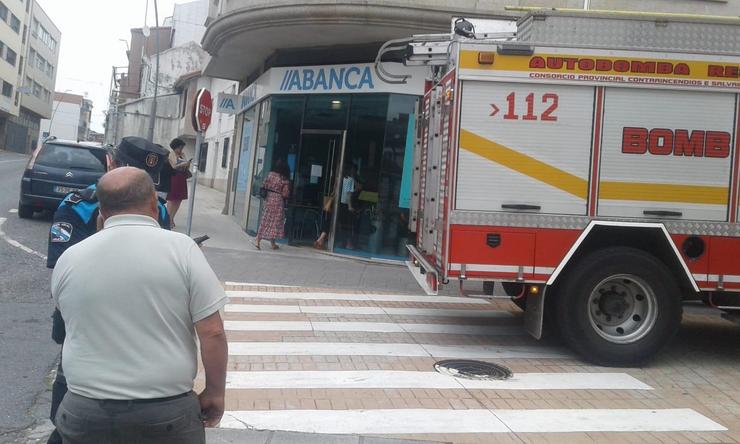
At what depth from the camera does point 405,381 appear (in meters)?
5.88

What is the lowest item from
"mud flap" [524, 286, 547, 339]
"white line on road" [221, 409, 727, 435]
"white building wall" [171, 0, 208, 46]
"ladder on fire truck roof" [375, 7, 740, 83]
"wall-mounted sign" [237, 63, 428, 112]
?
"white line on road" [221, 409, 727, 435]

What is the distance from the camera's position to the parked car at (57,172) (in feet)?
45.6

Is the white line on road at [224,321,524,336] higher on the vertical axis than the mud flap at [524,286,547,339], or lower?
lower

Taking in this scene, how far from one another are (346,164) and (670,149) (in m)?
8.14

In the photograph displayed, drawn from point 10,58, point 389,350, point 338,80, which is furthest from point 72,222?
point 10,58

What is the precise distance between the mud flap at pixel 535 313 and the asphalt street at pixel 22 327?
14.4 ft

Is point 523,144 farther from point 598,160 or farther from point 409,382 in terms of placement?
point 409,382

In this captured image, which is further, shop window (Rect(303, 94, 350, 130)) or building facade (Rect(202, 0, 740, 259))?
shop window (Rect(303, 94, 350, 130))

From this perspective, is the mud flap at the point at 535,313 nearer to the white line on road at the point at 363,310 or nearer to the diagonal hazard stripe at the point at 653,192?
the diagonal hazard stripe at the point at 653,192

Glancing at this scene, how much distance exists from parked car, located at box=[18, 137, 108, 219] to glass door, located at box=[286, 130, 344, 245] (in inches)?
160

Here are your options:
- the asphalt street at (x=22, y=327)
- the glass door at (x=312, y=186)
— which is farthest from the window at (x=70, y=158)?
the glass door at (x=312, y=186)

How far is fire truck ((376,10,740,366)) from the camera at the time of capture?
6.50 metres

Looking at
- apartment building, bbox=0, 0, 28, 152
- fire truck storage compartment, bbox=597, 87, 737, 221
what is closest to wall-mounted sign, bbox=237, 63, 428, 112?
fire truck storage compartment, bbox=597, 87, 737, 221

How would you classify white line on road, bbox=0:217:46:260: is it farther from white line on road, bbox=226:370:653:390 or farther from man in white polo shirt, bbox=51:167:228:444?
man in white polo shirt, bbox=51:167:228:444
